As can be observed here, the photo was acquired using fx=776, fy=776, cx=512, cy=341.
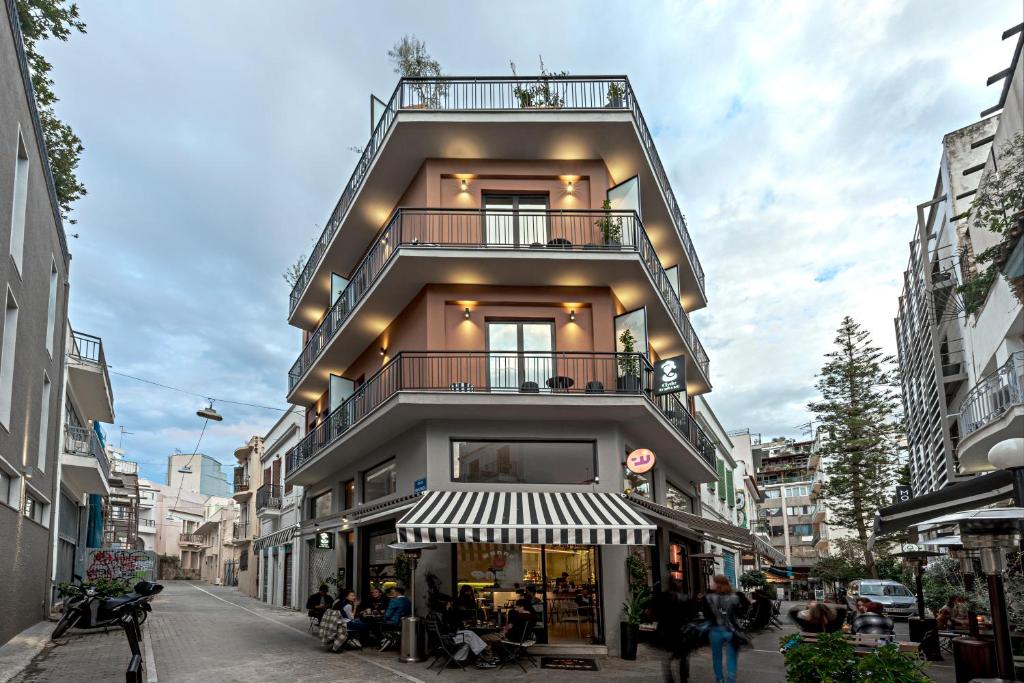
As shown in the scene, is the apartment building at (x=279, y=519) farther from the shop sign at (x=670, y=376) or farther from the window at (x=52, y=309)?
the shop sign at (x=670, y=376)

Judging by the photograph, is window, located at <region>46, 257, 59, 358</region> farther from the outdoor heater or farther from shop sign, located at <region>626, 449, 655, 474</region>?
shop sign, located at <region>626, 449, 655, 474</region>

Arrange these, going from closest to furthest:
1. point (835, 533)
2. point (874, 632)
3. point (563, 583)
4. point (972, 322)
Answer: point (874, 632), point (563, 583), point (972, 322), point (835, 533)

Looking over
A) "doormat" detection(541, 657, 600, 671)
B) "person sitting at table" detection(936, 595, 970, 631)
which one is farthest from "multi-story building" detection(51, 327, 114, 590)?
"person sitting at table" detection(936, 595, 970, 631)

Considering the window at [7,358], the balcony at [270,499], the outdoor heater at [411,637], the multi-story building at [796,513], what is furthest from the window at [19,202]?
the multi-story building at [796,513]

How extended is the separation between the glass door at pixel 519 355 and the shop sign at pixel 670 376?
2828 mm

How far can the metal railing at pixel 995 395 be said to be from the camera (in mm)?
14641

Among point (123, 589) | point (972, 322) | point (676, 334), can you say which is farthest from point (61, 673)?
point (972, 322)

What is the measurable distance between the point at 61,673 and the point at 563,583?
9.26 m

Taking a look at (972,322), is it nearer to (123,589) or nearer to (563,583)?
(563,583)

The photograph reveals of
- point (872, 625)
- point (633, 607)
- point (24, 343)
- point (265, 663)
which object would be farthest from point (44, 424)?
point (872, 625)

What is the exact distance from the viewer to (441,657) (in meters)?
14.9

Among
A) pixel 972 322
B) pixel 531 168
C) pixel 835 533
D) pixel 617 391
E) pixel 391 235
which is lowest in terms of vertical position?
pixel 835 533

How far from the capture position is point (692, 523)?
18188mm

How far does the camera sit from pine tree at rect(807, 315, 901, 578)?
1682 inches
